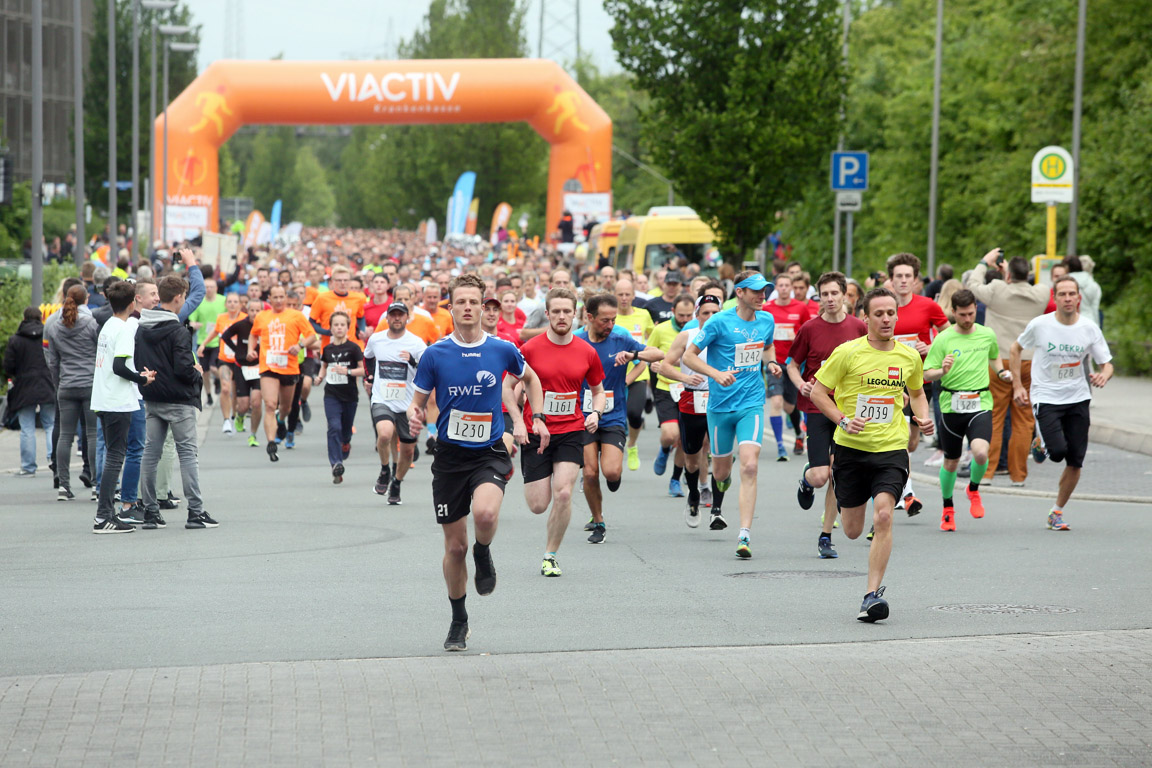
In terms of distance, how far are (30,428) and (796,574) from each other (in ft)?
29.6

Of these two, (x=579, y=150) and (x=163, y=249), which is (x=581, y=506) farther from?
(x=579, y=150)

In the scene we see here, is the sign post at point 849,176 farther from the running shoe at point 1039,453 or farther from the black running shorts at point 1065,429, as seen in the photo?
the black running shorts at point 1065,429

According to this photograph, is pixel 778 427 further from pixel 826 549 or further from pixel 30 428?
pixel 30 428

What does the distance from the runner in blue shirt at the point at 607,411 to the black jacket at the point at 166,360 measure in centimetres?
300

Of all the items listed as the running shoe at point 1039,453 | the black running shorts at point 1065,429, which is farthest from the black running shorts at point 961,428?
the running shoe at point 1039,453

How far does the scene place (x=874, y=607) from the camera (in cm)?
853

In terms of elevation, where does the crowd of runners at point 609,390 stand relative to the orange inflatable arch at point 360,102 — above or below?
below

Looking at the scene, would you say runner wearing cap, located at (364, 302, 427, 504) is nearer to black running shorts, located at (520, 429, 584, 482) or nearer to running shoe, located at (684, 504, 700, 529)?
running shoe, located at (684, 504, 700, 529)

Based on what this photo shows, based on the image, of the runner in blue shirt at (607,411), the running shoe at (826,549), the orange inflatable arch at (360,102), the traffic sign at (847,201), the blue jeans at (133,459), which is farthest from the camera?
the orange inflatable arch at (360,102)

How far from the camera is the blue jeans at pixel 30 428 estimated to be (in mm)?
16297

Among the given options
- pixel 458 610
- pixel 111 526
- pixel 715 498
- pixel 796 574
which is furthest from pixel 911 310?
pixel 458 610

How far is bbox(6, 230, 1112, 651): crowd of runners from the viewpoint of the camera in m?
8.45

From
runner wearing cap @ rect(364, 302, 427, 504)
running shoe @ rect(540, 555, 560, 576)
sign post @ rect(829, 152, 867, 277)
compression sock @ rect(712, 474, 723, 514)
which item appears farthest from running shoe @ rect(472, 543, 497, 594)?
sign post @ rect(829, 152, 867, 277)

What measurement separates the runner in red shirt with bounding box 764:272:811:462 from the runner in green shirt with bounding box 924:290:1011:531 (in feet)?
10.3
